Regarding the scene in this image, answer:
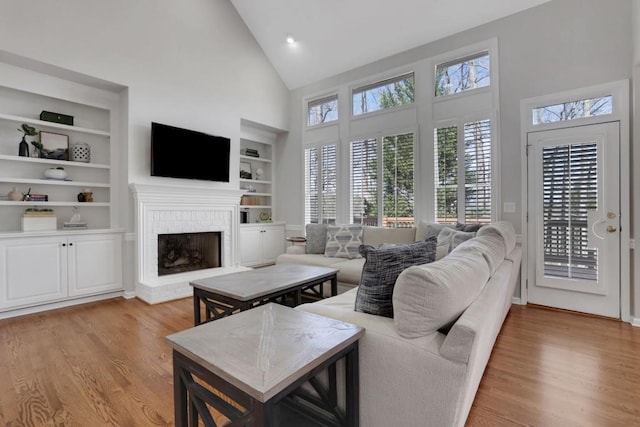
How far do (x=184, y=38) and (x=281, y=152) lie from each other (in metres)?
2.47

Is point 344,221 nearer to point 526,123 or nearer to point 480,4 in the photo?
point 526,123

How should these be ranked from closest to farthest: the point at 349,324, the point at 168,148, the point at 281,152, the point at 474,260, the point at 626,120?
1. the point at 349,324
2. the point at 474,260
3. the point at 626,120
4. the point at 168,148
5. the point at 281,152

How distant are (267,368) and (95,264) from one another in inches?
149

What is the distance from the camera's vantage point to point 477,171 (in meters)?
3.86

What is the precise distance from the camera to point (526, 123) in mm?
3549

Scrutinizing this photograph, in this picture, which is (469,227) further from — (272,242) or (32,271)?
(32,271)

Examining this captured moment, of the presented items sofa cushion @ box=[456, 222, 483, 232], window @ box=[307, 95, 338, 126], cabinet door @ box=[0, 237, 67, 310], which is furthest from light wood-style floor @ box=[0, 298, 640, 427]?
window @ box=[307, 95, 338, 126]

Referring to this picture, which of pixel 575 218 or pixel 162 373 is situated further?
pixel 575 218

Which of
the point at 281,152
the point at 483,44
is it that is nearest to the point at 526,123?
the point at 483,44

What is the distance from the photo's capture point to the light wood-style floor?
66.1 inches

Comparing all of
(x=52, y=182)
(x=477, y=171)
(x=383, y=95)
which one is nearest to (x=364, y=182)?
(x=383, y=95)

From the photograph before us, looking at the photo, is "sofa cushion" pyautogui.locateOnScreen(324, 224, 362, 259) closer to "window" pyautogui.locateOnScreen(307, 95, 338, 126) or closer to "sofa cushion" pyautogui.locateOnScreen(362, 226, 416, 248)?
"sofa cushion" pyautogui.locateOnScreen(362, 226, 416, 248)

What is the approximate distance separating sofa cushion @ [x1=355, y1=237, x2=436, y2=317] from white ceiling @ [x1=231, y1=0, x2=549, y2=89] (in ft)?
11.9

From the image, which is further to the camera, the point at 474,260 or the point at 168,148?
the point at 168,148
